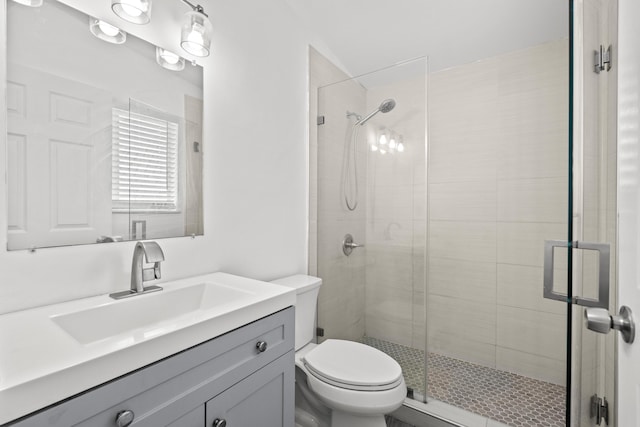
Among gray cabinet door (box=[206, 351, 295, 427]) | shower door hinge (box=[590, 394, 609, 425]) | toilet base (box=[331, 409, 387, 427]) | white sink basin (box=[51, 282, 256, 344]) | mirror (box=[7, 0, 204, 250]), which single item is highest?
mirror (box=[7, 0, 204, 250])

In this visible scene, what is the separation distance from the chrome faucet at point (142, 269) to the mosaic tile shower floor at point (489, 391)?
4.45 ft

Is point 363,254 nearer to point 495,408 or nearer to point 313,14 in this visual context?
point 495,408

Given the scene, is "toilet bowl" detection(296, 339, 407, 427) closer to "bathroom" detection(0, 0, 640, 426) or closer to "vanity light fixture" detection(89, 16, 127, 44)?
"bathroom" detection(0, 0, 640, 426)

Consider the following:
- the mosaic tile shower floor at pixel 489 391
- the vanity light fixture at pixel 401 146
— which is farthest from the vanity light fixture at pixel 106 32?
the mosaic tile shower floor at pixel 489 391

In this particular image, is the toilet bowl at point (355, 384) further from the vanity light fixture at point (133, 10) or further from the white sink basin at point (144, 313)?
the vanity light fixture at point (133, 10)

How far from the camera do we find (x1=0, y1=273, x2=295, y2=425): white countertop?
0.54 m

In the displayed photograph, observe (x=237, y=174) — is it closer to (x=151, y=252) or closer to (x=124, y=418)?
(x=151, y=252)

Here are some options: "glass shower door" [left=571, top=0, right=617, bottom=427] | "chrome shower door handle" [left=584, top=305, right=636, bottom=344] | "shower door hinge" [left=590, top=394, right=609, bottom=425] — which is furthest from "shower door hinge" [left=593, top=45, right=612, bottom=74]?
"shower door hinge" [left=590, top=394, right=609, bottom=425]

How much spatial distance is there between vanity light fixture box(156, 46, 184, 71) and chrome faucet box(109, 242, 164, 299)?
2.38 feet

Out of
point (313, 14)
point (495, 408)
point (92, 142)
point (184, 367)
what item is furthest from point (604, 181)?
point (313, 14)

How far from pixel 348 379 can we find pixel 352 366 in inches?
4.5

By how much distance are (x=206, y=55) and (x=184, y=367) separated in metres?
1.19

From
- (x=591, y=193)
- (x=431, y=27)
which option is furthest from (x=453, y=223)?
(x=591, y=193)

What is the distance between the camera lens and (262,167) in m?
1.66
